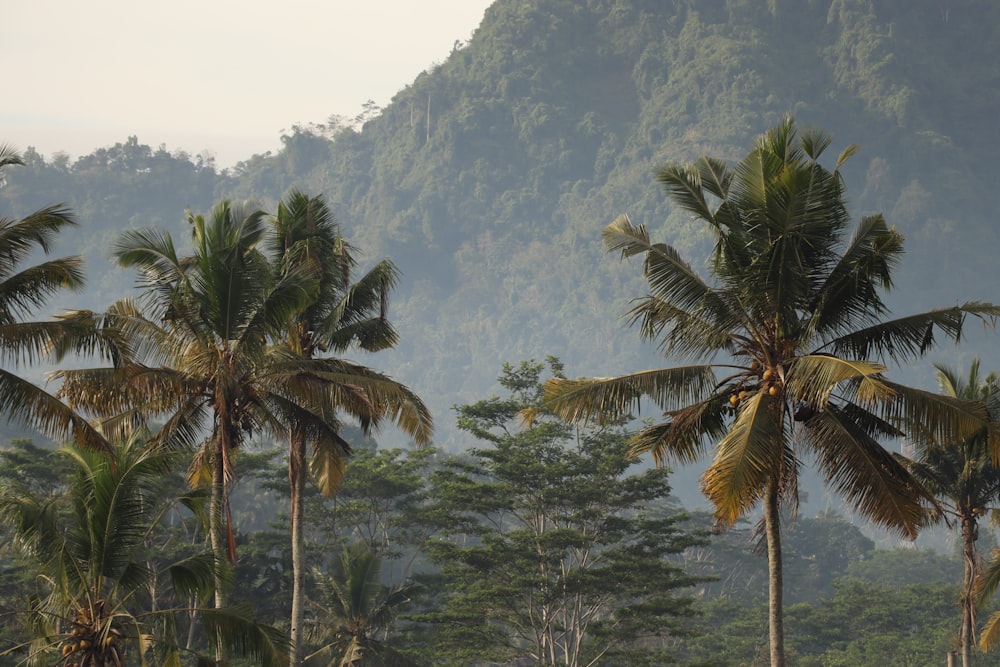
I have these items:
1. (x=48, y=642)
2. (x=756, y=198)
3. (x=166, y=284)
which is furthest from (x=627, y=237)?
(x=48, y=642)

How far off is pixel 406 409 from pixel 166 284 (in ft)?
14.1

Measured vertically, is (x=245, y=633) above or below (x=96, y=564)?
below

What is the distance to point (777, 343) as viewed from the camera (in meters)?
16.8

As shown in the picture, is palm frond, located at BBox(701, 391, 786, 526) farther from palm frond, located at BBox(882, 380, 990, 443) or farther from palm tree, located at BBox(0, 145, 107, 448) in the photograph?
palm tree, located at BBox(0, 145, 107, 448)

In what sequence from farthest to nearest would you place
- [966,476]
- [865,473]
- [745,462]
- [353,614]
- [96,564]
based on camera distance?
[353,614], [966,476], [865,473], [96,564], [745,462]

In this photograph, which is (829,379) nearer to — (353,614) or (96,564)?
(96,564)

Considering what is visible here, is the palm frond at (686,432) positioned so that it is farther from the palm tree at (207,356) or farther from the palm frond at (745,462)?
the palm tree at (207,356)

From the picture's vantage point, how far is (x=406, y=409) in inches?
839

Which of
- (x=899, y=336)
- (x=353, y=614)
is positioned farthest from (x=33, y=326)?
(x=353, y=614)

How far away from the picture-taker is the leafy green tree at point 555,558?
37688 mm

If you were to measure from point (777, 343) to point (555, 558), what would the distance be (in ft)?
76.4

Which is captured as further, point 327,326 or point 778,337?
point 327,326

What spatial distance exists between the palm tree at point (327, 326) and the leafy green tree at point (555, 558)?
42.9 feet

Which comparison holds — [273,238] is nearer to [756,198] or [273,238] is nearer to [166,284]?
[166,284]
